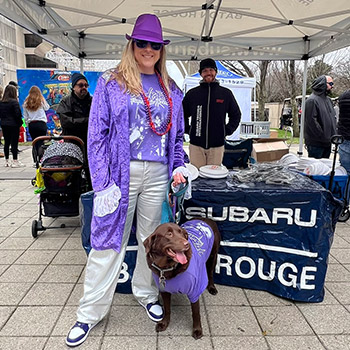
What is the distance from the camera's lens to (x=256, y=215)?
2.78 metres

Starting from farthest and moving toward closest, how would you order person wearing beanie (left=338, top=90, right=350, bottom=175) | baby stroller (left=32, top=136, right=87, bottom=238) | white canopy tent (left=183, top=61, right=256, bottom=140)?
white canopy tent (left=183, top=61, right=256, bottom=140), person wearing beanie (left=338, top=90, right=350, bottom=175), baby stroller (left=32, top=136, right=87, bottom=238)

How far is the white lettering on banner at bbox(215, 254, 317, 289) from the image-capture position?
2711 mm

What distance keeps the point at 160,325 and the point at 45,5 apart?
4052 millimetres

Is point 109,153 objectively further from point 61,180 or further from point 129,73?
point 61,180

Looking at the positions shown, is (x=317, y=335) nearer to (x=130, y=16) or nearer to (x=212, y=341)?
(x=212, y=341)

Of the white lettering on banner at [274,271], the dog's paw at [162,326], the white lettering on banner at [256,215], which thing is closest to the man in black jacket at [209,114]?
the white lettering on banner at [256,215]

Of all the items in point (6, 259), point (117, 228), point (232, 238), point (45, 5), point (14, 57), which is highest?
point (14, 57)

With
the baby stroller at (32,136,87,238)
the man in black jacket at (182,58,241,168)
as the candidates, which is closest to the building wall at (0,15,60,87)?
the baby stroller at (32,136,87,238)

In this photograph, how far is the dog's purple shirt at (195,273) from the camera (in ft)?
6.86

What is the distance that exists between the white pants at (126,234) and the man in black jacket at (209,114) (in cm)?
225

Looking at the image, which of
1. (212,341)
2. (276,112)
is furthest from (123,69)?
(276,112)

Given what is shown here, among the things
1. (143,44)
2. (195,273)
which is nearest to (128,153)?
(143,44)

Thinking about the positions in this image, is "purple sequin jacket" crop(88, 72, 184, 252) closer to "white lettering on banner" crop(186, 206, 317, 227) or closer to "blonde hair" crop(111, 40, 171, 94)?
"blonde hair" crop(111, 40, 171, 94)

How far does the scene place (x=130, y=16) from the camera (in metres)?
5.19
